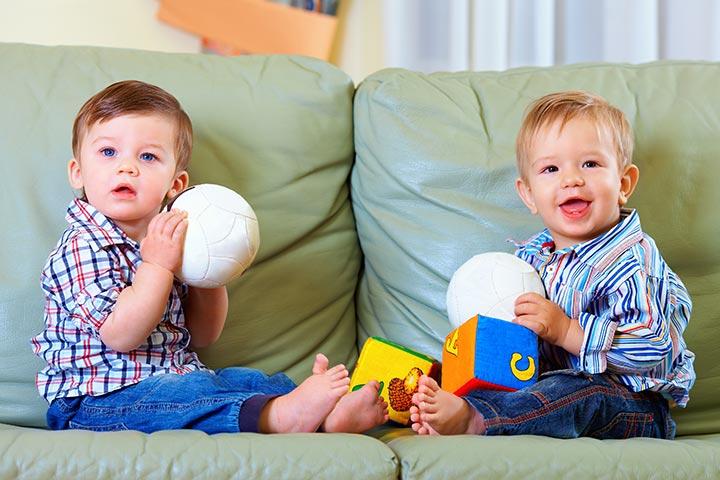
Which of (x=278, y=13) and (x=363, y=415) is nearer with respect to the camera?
(x=363, y=415)

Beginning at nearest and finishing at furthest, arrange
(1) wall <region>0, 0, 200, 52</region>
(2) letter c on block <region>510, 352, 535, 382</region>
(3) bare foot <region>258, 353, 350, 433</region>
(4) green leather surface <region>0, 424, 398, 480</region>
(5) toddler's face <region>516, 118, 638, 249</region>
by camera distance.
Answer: (4) green leather surface <region>0, 424, 398, 480</region>, (3) bare foot <region>258, 353, 350, 433</region>, (2) letter c on block <region>510, 352, 535, 382</region>, (5) toddler's face <region>516, 118, 638, 249</region>, (1) wall <region>0, 0, 200, 52</region>

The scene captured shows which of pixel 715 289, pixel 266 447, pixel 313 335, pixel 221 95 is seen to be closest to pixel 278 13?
pixel 221 95

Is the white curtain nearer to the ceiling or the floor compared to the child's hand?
nearer to the ceiling

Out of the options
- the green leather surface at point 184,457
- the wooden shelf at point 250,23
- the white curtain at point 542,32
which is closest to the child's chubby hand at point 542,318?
the green leather surface at point 184,457

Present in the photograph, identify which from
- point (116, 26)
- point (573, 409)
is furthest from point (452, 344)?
point (116, 26)

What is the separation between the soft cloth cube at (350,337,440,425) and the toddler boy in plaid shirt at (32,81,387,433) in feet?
0.39

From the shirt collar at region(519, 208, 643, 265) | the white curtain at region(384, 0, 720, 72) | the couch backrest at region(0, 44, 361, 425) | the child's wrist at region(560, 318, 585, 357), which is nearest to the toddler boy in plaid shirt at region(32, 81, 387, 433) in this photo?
the couch backrest at region(0, 44, 361, 425)

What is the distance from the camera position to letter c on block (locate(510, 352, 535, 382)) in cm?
153

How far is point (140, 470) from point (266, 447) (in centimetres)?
16

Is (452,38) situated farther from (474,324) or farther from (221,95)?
(474,324)

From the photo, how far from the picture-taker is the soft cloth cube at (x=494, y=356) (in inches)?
59.4

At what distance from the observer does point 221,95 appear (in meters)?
1.88

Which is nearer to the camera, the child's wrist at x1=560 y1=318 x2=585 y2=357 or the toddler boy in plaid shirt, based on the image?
the toddler boy in plaid shirt

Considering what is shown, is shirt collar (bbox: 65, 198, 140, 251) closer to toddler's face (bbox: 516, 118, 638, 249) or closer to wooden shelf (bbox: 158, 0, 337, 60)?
toddler's face (bbox: 516, 118, 638, 249)
